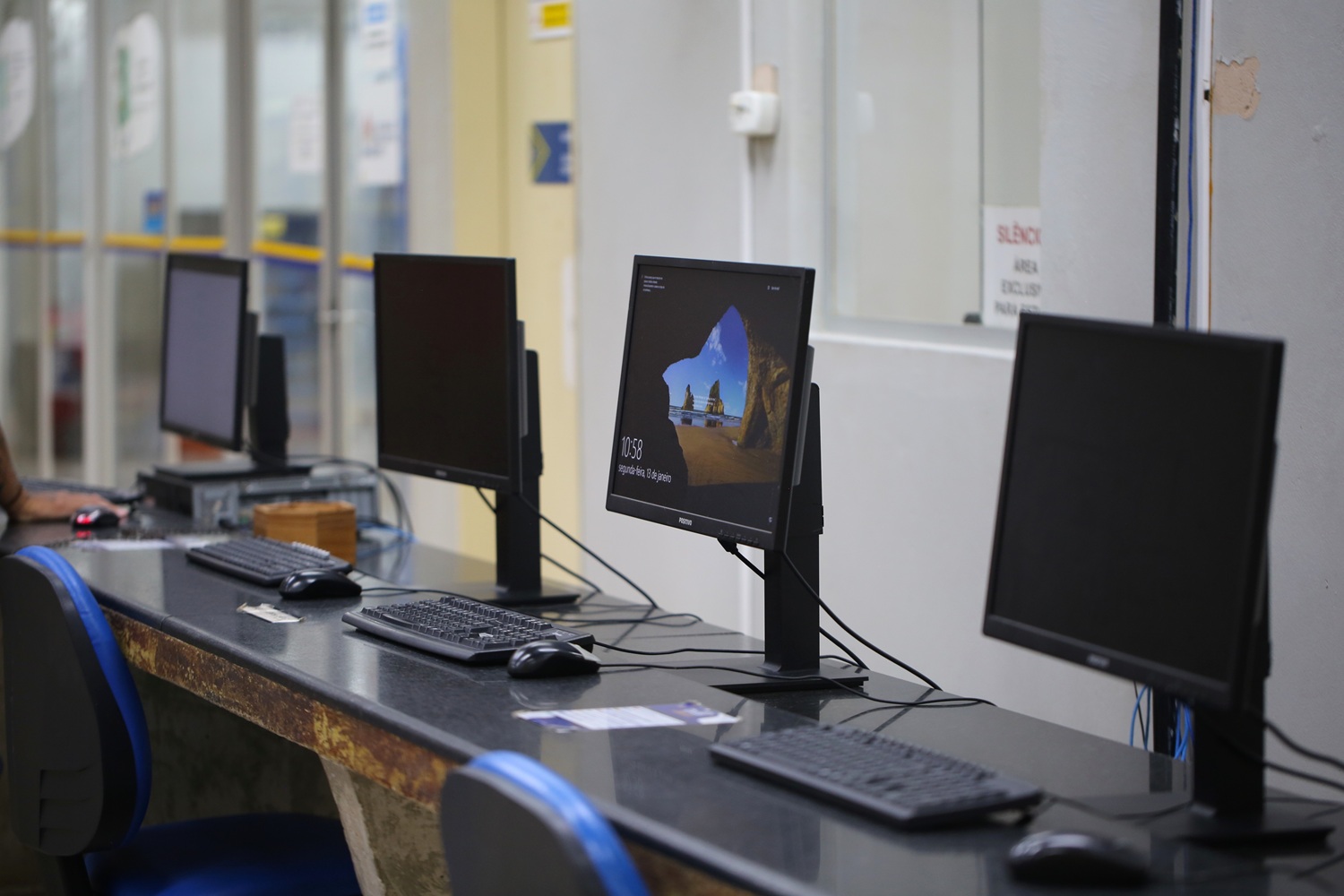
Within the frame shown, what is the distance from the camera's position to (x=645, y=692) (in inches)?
78.0

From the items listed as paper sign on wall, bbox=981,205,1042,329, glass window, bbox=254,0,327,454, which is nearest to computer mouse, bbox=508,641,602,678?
paper sign on wall, bbox=981,205,1042,329

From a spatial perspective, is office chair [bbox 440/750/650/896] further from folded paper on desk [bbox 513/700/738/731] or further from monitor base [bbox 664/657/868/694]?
monitor base [bbox 664/657/868/694]

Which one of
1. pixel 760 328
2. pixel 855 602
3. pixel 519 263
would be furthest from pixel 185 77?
pixel 760 328

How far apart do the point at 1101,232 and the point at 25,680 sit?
1936mm

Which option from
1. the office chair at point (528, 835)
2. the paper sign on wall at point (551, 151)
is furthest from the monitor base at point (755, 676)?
the paper sign on wall at point (551, 151)

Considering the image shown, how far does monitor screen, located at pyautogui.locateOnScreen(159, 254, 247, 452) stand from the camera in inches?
135

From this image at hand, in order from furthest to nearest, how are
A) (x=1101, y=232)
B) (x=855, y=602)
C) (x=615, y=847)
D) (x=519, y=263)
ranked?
(x=519, y=263), (x=855, y=602), (x=1101, y=232), (x=615, y=847)

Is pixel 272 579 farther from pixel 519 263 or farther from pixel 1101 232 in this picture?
pixel 519 263

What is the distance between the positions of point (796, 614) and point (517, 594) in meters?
0.68

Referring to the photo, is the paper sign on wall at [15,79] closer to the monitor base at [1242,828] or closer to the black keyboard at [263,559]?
the black keyboard at [263,559]

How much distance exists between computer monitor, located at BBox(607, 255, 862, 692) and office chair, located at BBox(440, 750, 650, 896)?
2.31ft

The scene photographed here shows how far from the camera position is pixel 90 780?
2.26 meters

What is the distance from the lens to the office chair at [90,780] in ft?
7.38

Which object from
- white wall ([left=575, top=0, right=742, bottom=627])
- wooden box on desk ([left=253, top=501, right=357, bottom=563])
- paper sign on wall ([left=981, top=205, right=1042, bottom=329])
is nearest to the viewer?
wooden box on desk ([left=253, top=501, right=357, bottom=563])
